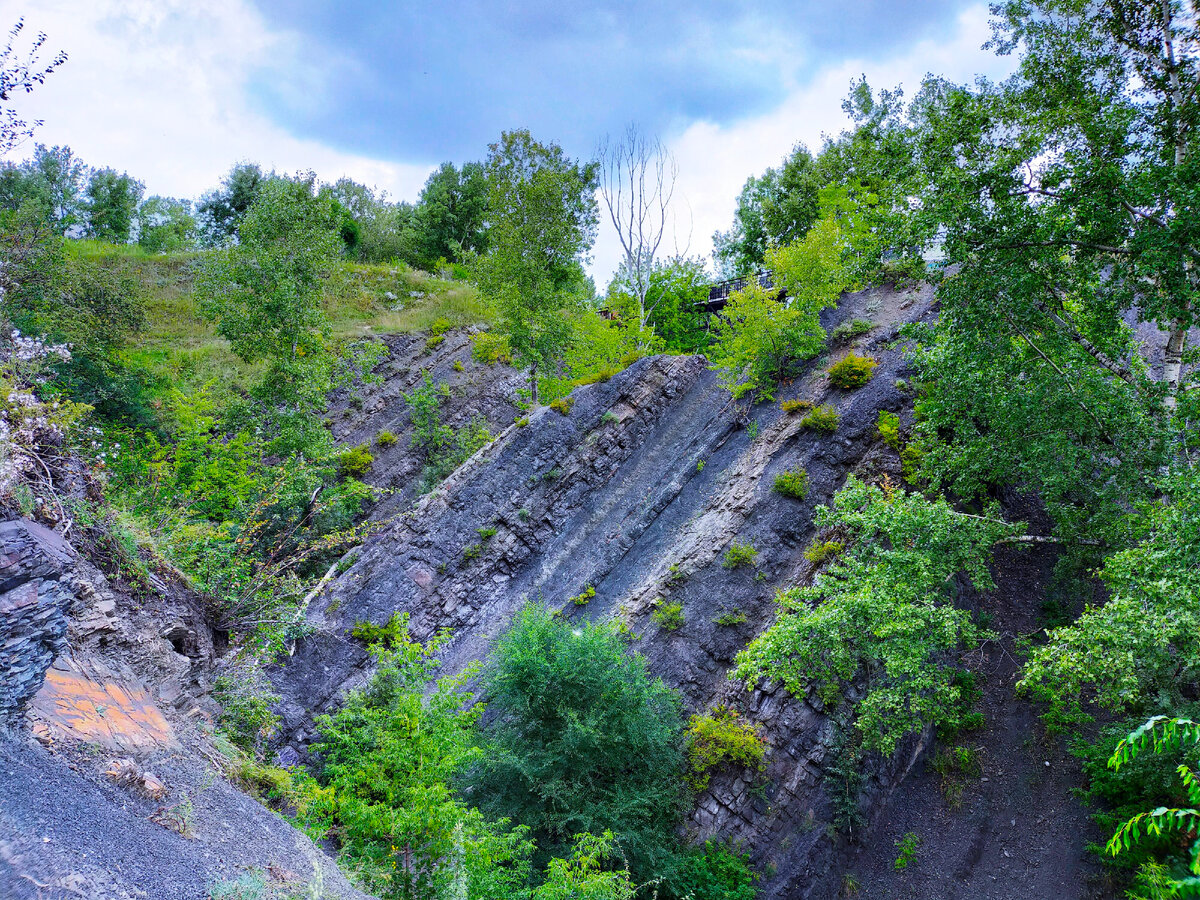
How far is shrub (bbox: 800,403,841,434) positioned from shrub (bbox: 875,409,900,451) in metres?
1.37

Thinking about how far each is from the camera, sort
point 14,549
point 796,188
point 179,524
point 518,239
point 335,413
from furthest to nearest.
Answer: point 796,188 < point 335,413 < point 518,239 < point 179,524 < point 14,549

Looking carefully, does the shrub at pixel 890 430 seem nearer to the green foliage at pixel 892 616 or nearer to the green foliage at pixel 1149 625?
the green foliage at pixel 892 616

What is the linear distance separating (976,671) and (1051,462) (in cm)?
588

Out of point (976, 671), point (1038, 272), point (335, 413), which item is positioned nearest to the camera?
point (1038, 272)

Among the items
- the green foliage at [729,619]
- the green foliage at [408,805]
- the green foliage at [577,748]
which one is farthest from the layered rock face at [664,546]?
the green foliage at [408,805]

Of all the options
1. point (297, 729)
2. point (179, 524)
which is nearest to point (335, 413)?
point (297, 729)

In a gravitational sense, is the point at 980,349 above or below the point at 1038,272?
below

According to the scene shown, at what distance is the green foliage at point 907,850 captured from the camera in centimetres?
1184

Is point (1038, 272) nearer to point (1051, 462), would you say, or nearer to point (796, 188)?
point (1051, 462)

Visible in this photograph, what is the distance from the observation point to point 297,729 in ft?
50.9

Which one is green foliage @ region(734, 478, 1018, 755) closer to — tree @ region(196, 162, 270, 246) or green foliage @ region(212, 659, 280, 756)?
green foliage @ region(212, 659, 280, 756)

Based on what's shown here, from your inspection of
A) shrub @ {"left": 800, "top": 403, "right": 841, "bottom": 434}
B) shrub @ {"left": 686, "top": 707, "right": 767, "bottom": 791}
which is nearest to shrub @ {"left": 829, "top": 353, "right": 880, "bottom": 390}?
shrub @ {"left": 800, "top": 403, "right": 841, "bottom": 434}

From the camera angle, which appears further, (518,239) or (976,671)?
(518,239)

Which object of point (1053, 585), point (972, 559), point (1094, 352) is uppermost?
point (1094, 352)
